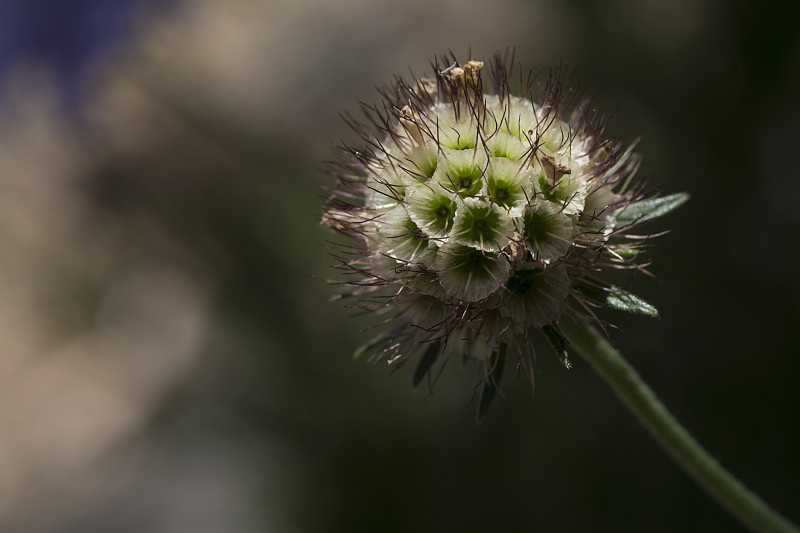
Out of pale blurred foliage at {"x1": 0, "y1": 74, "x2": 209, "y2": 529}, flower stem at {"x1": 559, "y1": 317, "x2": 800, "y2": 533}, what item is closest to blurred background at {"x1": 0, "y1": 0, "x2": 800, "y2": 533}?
pale blurred foliage at {"x1": 0, "y1": 74, "x2": 209, "y2": 529}

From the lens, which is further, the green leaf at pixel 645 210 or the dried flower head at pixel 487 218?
the green leaf at pixel 645 210

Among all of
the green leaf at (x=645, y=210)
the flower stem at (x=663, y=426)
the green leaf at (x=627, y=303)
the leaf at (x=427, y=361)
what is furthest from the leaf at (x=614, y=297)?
the leaf at (x=427, y=361)

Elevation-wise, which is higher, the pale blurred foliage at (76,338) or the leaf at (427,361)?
the leaf at (427,361)

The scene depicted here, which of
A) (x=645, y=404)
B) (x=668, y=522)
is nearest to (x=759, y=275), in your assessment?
(x=668, y=522)

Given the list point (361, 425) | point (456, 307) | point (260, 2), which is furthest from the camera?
point (260, 2)

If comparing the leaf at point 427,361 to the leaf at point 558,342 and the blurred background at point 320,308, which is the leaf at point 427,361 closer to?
the leaf at point 558,342

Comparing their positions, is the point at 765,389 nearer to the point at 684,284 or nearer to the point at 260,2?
the point at 684,284

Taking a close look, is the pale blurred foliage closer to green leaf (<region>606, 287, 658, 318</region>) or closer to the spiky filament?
the spiky filament
